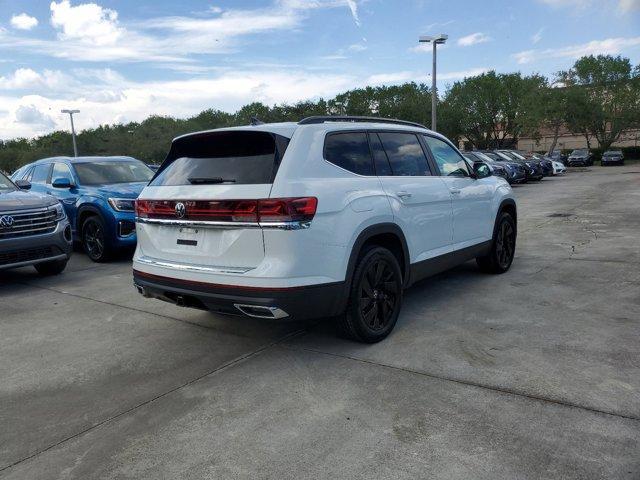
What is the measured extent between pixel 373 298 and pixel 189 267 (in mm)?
1485

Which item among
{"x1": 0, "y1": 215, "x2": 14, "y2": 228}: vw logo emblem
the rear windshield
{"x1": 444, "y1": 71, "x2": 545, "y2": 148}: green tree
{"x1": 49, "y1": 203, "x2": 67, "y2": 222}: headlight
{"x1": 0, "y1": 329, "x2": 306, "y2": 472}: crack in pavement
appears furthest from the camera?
{"x1": 444, "y1": 71, "x2": 545, "y2": 148}: green tree

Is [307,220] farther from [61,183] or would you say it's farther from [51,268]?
[61,183]

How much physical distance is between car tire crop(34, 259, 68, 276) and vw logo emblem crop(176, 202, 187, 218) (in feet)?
14.1

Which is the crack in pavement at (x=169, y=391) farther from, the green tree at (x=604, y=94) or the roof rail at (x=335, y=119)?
the green tree at (x=604, y=94)

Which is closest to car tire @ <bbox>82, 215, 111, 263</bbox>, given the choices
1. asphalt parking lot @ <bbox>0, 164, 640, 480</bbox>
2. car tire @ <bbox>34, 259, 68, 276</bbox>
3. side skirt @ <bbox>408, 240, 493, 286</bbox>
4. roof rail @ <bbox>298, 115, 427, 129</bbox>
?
car tire @ <bbox>34, 259, 68, 276</bbox>

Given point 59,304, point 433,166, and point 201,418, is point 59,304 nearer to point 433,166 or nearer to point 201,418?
point 201,418

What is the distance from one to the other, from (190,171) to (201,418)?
1925 millimetres

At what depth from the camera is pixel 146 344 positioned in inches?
181

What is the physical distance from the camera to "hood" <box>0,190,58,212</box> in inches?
262

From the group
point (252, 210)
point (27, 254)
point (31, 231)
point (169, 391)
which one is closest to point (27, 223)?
point (31, 231)

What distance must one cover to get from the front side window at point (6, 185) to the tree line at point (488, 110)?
126ft

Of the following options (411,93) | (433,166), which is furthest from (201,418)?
(411,93)

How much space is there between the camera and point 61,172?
947 centimetres

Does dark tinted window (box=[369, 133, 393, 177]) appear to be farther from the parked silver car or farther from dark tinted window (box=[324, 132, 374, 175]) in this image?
the parked silver car
